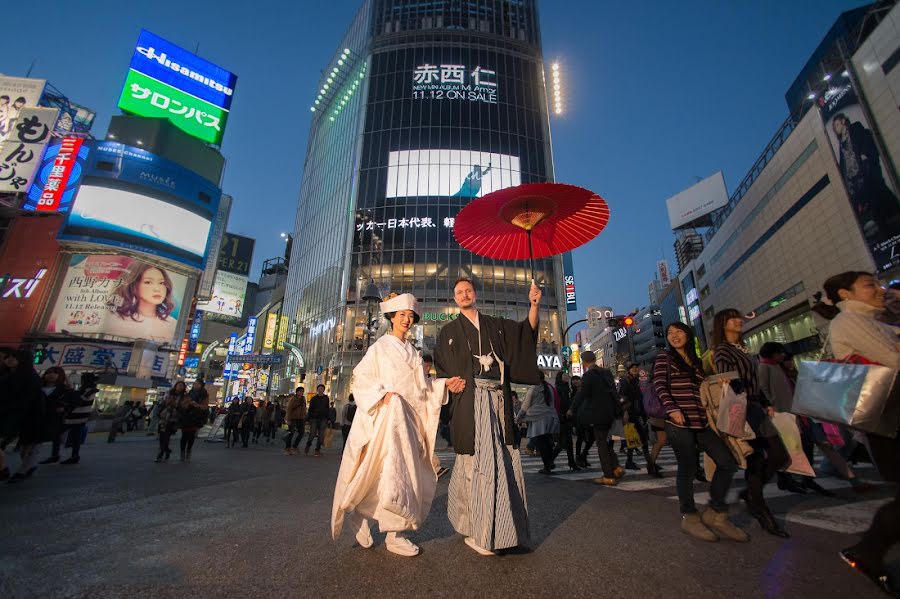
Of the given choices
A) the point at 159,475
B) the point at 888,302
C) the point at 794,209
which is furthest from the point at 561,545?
the point at 794,209

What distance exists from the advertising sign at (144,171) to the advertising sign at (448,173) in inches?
652

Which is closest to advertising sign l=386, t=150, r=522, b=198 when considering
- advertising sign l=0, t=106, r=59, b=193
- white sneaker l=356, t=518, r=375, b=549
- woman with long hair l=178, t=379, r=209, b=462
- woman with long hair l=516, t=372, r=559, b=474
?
advertising sign l=0, t=106, r=59, b=193

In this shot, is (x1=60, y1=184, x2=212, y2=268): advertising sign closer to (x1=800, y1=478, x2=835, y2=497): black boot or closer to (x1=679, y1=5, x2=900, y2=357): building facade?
(x1=800, y1=478, x2=835, y2=497): black boot

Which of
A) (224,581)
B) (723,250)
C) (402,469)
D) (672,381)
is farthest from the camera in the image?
(723,250)

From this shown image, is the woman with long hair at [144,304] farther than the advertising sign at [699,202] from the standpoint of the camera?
No

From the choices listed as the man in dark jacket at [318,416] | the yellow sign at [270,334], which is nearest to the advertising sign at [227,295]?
the yellow sign at [270,334]

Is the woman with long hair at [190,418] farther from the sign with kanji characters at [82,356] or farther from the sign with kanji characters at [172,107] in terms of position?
the sign with kanji characters at [172,107]

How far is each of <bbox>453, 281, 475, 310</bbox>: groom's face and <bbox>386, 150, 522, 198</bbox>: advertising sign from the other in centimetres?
3633

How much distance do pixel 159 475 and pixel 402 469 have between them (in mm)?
5892

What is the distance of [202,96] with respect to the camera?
37.1m

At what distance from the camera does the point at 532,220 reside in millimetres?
3682

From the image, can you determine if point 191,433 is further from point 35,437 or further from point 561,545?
point 561,545

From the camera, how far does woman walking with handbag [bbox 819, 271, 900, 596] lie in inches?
78.0

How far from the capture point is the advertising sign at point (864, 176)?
21.4 meters
